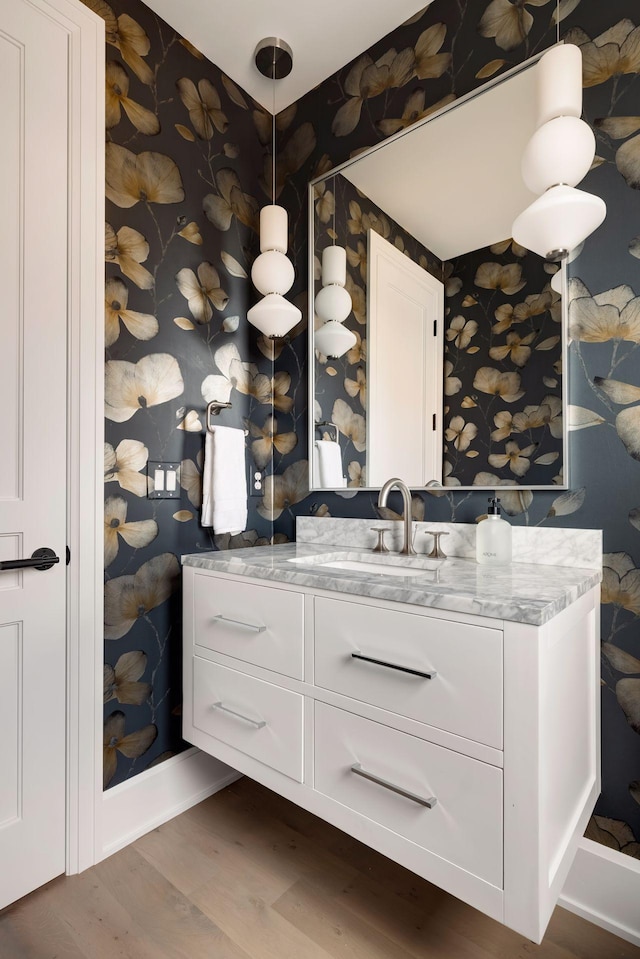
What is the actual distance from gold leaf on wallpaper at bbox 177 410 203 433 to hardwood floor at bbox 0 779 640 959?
4.24 feet

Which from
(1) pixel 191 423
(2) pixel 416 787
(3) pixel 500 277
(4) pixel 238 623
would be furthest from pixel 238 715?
(3) pixel 500 277

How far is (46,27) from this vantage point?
4.57 ft

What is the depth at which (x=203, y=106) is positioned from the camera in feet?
6.02

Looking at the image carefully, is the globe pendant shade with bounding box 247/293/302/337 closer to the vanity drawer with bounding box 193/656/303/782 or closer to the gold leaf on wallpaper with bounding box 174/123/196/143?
the gold leaf on wallpaper with bounding box 174/123/196/143

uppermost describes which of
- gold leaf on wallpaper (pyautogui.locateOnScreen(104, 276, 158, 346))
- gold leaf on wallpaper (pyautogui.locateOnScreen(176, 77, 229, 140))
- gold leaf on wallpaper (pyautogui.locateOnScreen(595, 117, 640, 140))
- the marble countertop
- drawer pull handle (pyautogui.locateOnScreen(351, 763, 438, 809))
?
gold leaf on wallpaper (pyautogui.locateOnScreen(176, 77, 229, 140))

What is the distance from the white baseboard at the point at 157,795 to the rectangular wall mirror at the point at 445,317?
1.07m

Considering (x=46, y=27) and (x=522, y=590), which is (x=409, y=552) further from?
(x=46, y=27)

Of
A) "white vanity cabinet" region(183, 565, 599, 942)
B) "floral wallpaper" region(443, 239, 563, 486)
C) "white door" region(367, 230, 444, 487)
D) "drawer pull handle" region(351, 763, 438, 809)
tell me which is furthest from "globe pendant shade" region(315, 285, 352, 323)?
"drawer pull handle" region(351, 763, 438, 809)

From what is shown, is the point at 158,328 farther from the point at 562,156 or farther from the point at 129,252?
the point at 562,156

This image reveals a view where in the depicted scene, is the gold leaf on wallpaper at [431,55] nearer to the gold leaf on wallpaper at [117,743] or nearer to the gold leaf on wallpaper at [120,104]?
the gold leaf on wallpaper at [120,104]

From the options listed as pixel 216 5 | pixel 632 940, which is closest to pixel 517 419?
pixel 632 940

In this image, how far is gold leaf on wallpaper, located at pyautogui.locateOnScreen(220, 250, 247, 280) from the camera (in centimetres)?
192

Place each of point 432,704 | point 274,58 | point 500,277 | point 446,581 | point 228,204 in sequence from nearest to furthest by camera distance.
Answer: point 432,704, point 446,581, point 500,277, point 274,58, point 228,204

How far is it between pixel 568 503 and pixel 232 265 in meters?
1.44
